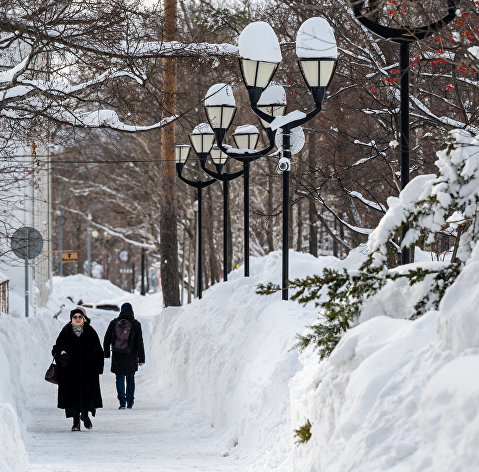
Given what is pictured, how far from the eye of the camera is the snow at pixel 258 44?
12.8 m

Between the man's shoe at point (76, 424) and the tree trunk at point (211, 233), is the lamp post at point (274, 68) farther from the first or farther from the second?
the tree trunk at point (211, 233)

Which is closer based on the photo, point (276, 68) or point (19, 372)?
point (276, 68)

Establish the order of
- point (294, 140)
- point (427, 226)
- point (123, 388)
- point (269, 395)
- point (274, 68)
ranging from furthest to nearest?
1. point (123, 388)
2. point (294, 140)
3. point (274, 68)
4. point (269, 395)
5. point (427, 226)

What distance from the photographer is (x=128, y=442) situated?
11.4 meters

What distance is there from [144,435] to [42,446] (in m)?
1.40

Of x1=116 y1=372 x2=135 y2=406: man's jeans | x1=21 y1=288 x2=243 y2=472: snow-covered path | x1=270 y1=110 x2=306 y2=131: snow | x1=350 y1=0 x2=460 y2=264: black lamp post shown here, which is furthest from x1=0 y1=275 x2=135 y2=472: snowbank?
x1=270 y1=110 x2=306 y2=131: snow

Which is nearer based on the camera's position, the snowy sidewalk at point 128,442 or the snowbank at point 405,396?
the snowbank at point 405,396


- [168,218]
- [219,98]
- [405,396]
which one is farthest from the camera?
[168,218]

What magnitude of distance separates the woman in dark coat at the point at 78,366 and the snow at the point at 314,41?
425cm

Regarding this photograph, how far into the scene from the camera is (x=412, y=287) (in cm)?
613

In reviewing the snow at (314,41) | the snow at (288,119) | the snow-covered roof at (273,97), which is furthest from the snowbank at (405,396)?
the snow-covered roof at (273,97)

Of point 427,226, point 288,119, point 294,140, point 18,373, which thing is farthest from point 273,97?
point 427,226

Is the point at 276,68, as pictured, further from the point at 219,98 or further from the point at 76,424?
the point at 76,424

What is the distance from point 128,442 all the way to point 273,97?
18.1 ft
